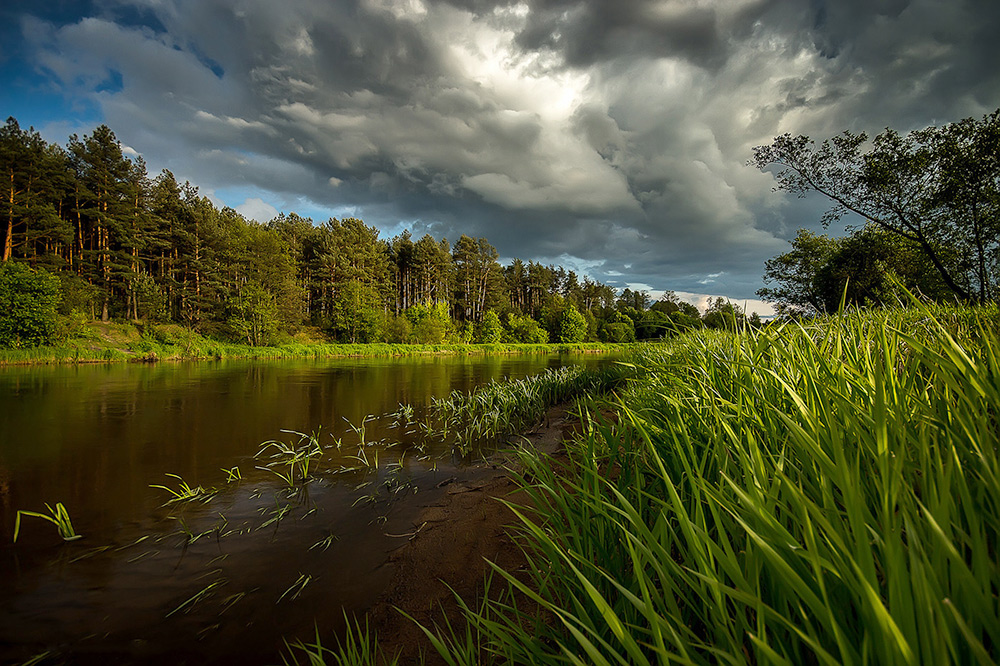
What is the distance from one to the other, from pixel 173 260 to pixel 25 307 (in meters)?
19.3

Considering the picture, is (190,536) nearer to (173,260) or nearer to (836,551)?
(836,551)

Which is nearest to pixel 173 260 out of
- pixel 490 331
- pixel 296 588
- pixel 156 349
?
pixel 156 349

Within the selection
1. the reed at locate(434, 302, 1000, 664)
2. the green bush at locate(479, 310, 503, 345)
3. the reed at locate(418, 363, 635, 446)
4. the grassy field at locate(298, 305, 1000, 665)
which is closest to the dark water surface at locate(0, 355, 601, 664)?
the reed at locate(418, 363, 635, 446)

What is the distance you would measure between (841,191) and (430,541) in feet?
62.2

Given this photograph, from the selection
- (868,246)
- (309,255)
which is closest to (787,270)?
(868,246)

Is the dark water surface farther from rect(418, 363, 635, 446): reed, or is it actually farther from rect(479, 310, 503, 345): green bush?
rect(479, 310, 503, 345): green bush

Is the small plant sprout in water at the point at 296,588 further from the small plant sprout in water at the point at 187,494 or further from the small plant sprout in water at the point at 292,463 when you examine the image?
the small plant sprout in water at the point at 187,494

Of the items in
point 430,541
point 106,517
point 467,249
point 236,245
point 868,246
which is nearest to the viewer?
point 430,541

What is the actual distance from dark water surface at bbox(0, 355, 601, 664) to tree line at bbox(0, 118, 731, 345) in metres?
16.8

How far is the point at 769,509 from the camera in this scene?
90 cm

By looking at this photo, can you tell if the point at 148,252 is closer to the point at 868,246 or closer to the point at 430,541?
the point at 430,541

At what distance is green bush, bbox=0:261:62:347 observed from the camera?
20.4 metres

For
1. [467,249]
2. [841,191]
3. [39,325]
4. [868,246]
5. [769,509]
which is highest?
[467,249]

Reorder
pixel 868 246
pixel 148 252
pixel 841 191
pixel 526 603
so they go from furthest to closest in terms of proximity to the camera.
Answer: pixel 148 252
pixel 868 246
pixel 841 191
pixel 526 603
